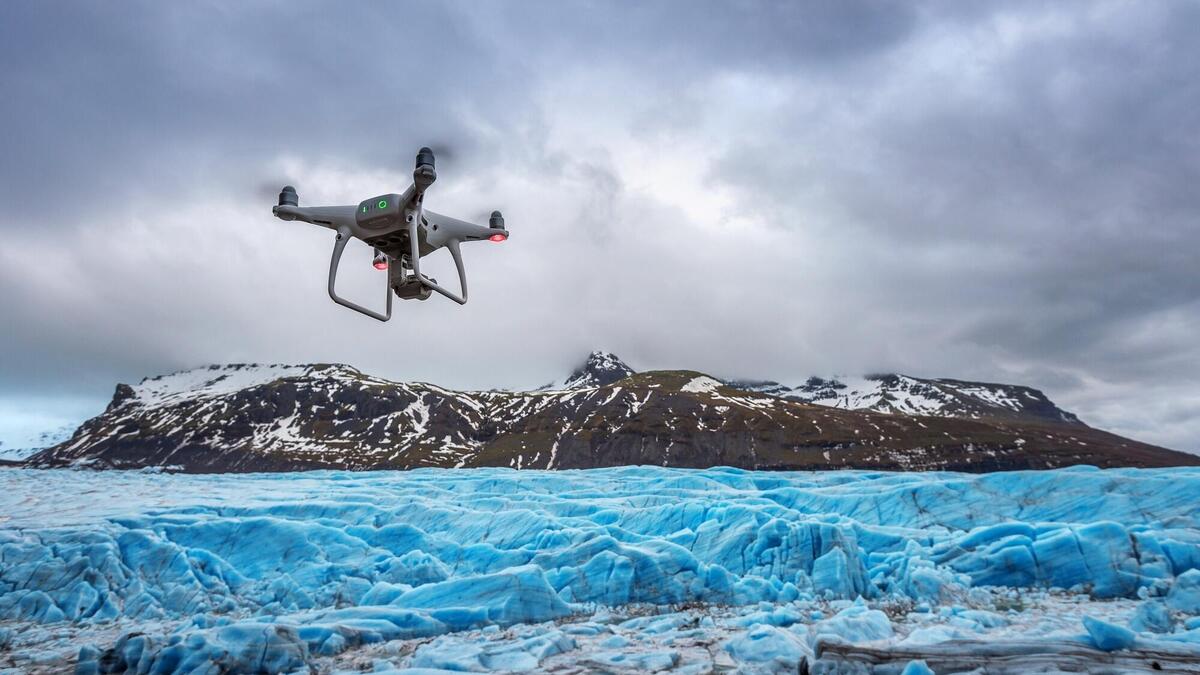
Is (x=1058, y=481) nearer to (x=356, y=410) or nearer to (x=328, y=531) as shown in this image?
(x=328, y=531)

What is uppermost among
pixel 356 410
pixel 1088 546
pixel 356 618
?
pixel 356 410

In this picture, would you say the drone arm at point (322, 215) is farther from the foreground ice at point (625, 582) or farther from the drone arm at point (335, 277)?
the foreground ice at point (625, 582)

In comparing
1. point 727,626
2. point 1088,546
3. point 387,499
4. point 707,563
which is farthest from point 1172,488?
point 387,499

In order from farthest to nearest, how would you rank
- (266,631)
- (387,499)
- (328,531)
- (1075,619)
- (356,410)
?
(356,410)
(387,499)
(328,531)
(1075,619)
(266,631)

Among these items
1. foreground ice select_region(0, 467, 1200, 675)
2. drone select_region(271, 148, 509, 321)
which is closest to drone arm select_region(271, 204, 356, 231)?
drone select_region(271, 148, 509, 321)

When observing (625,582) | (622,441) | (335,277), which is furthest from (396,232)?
(622,441)

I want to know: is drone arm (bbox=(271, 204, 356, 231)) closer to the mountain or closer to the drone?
the drone
